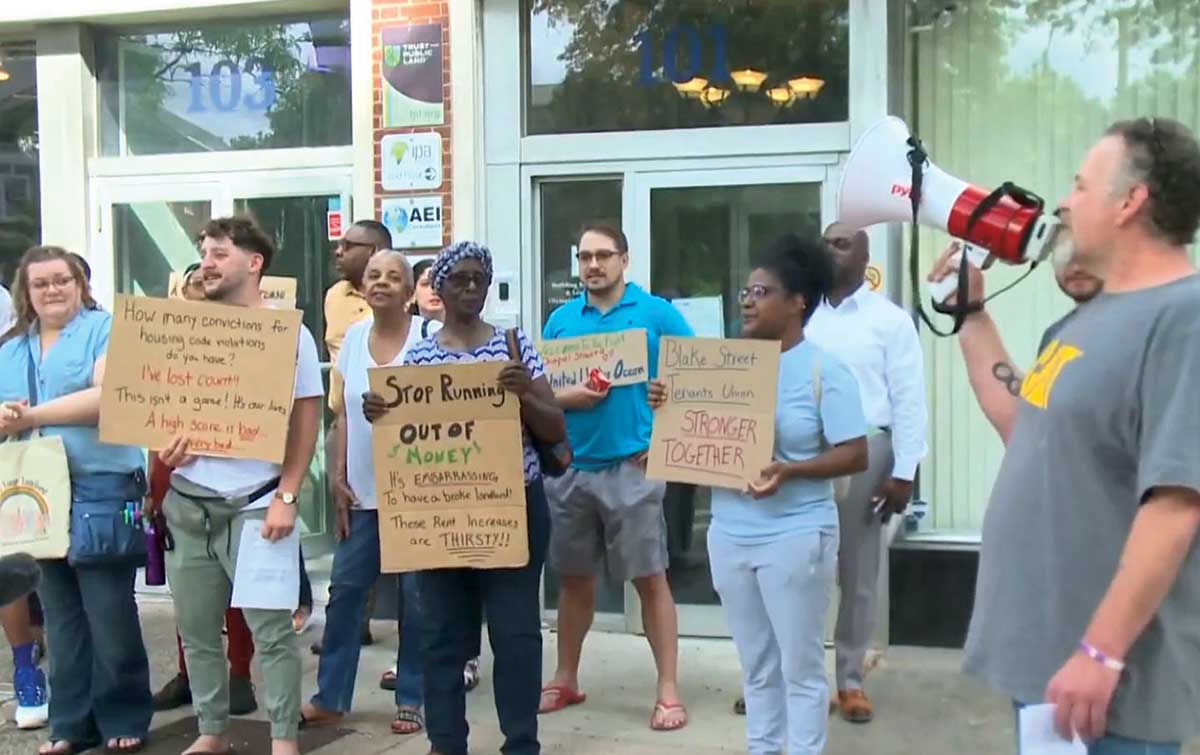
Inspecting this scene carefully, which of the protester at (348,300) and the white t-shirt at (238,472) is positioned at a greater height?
the protester at (348,300)

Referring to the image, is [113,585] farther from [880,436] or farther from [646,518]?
[880,436]

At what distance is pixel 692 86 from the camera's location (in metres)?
6.43

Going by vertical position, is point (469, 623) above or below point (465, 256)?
below

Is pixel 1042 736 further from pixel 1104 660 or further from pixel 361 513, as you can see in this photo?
pixel 361 513

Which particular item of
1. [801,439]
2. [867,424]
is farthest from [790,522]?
[867,424]

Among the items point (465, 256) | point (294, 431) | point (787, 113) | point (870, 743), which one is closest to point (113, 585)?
point (294, 431)

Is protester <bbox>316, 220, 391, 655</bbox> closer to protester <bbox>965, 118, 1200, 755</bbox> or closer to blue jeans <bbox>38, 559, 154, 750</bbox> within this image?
blue jeans <bbox>38, 559, 154, 750</bbox>

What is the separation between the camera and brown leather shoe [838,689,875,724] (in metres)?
5.13

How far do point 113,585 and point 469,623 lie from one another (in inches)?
53.9

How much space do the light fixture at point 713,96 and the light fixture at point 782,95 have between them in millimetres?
229

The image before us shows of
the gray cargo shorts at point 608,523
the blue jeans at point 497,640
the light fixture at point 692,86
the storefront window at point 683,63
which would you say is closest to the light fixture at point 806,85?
the storefront window at point 683,63

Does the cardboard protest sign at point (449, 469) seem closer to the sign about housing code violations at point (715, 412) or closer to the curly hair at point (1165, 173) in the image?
the sign about housing code violations at point (715, 412)

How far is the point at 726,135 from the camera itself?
6309mm

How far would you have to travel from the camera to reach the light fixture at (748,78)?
6328mm
